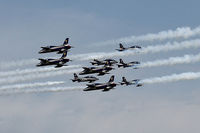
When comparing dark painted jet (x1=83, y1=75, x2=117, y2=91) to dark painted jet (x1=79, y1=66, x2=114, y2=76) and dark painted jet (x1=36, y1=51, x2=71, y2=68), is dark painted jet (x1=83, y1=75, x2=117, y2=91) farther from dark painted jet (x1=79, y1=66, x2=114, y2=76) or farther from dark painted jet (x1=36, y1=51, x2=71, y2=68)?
dark painted jet (x1=36, y1=51, x2=71, y2=68)

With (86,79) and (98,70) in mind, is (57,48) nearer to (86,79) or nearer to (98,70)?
(98,70)

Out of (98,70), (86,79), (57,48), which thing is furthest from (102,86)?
(57,48)

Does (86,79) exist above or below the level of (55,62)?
below

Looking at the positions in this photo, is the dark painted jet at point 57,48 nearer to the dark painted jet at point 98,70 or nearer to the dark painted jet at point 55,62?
the dark painted jet at point 55,62

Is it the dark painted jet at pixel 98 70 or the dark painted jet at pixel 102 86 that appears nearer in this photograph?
the dark painted jet at pixel 98 70

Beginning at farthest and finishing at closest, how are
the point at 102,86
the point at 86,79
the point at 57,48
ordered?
the point at 86,79, the point at 102,86, the point at 57,48

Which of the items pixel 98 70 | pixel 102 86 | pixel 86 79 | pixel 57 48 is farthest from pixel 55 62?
pixel 86 79

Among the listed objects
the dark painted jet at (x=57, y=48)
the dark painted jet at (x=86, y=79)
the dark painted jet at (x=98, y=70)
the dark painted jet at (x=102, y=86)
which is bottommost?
the dark painted jet at (x=102, y=86)

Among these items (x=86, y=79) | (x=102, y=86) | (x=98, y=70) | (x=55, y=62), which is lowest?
(x=102, y=86)

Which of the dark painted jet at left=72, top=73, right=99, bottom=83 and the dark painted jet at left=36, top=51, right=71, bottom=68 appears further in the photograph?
the dark painted jet at left=72, top=73, right=99, bottom=83

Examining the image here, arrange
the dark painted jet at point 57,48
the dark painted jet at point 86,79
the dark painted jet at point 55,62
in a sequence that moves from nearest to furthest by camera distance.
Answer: the dark painted jet at point 55,62
the dark painted jet at point 57,48
the dark painted jet at point 86,79

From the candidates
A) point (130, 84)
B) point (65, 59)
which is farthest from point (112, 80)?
point (65, 59)

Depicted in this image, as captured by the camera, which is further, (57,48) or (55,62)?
(57,48)

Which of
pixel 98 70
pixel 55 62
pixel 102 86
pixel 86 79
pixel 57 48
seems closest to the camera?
pixel 55 62
